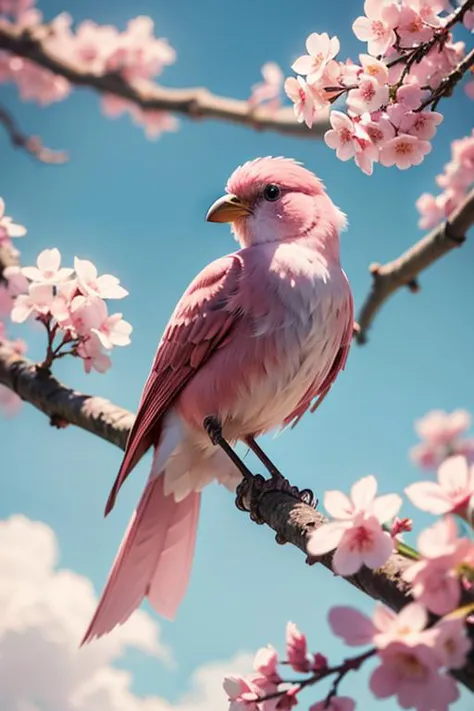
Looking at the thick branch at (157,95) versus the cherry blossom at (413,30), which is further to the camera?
the thick branch at (157,95)

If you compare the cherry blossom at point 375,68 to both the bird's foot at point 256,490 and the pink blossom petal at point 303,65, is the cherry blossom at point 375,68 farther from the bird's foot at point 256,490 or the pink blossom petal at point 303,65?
the bird's foot at point 256,490

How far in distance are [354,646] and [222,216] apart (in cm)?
123

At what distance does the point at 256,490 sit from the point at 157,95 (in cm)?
189

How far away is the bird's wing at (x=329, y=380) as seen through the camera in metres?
1.82

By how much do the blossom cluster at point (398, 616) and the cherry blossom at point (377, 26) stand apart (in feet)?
2.51

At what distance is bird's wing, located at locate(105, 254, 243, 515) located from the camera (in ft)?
5.75

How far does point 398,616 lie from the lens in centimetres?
83

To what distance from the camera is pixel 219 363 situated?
5.70ft

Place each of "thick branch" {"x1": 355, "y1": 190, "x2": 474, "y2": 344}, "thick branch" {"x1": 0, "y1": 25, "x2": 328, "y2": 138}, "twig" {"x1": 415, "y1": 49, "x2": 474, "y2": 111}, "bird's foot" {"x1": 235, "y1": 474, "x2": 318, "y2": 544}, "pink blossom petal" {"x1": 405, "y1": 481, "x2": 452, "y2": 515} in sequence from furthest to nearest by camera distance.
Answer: "thick branch" {"x1": 0, "y1": 25, "x2": 328, "y2": 138} → "thick branch" {"x1": 355, "y1": 190, "x2": 474, "y2": 344} → "bird's foot" {"x1": 235, "y1": 474, "x2": 318, "y2": 544} → "twig" {"x1": 415, "y1": 49, "x2": 474, "y2": 111} → "pink blossom petal" {"x1": 405, "y1": 481, "x2": 452, "y2": 515}

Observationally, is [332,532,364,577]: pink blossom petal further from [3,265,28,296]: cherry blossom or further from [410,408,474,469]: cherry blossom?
[410,408,474,469]: cherry blossom

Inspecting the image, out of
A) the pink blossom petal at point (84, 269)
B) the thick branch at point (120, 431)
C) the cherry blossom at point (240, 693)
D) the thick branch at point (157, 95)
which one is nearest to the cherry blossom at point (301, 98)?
the pink blossom petal at point (84, 269)

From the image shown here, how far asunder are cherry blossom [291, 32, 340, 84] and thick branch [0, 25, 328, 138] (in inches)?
44.8

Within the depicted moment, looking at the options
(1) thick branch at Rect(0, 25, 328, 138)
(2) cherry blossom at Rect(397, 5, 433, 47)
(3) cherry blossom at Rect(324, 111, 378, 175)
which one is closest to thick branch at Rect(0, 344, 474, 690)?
(3) cherry blossom at Rect(324, 111, 378, 175)

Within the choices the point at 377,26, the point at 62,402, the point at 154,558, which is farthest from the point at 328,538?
the point at 62,402
